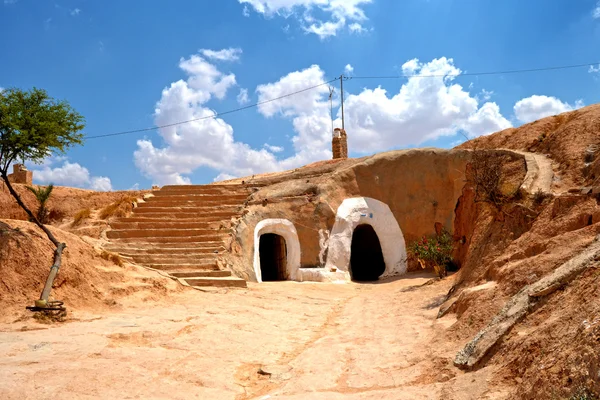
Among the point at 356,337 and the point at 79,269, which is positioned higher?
the point at 79,269

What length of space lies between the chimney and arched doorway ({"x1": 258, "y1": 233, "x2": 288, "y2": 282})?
1011 centimetres

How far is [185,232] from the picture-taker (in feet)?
47.3

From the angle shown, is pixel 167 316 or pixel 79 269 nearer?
pixel 167 316

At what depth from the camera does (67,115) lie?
34.0ft

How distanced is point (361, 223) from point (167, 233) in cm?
656

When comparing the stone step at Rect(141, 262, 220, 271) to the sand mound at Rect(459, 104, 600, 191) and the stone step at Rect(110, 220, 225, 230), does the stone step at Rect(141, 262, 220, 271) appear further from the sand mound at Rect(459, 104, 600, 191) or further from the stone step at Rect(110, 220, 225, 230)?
the sand mound at Rect(459, 104, 600, 191)

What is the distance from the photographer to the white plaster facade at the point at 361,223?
1578cm

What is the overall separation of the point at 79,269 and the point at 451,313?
6553mm

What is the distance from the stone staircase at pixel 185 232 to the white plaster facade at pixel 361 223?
11.0 ft

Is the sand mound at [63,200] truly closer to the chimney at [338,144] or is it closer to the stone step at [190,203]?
the stone step at [190,203]

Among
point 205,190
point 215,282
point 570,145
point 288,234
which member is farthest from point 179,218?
point 570,145

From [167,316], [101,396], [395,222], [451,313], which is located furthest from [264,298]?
[395,222]

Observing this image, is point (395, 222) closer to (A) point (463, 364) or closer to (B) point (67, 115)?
(B) point (67, 115)

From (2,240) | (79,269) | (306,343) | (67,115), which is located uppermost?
(67,115)
